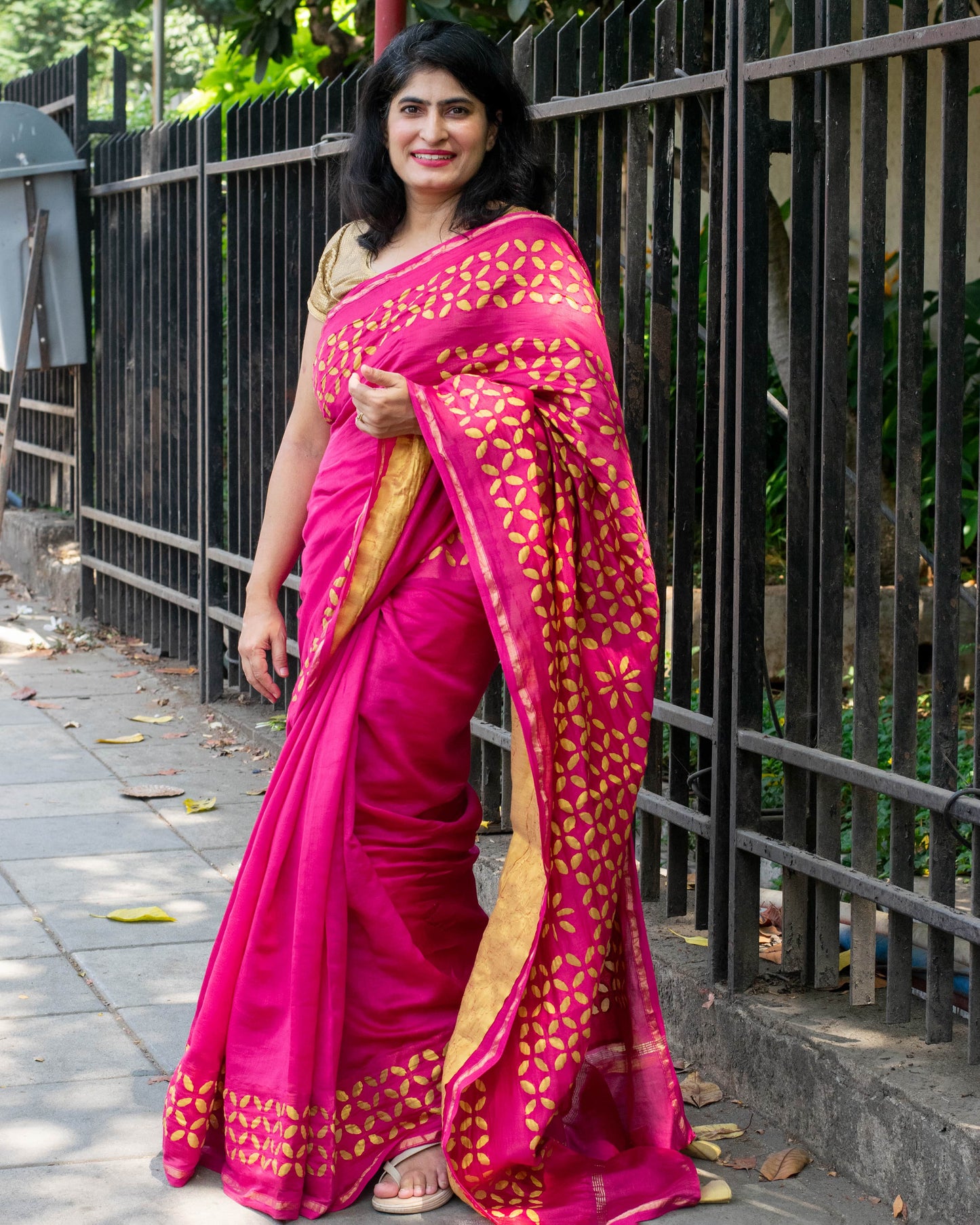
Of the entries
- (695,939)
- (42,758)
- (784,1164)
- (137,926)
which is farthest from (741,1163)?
(42,758)

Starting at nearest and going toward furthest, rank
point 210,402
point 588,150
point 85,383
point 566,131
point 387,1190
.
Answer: point 387,1190, point 588,150, point 566,131, point 210,402, point 85,383

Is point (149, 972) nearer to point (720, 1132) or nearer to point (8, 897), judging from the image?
point (8, 897)

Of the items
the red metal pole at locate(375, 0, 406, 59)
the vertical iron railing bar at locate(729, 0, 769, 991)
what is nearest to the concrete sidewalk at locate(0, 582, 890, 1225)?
the vertical iron railing bar at locate(729, 0, 769, 991)

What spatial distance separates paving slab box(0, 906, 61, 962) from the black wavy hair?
6.31 ft

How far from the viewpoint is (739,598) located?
303 centimetres

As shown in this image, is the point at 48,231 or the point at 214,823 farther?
the point at 48,231

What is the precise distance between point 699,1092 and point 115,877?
6.15 ft

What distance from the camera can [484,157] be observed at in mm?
2738

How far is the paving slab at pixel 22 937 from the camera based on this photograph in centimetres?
369

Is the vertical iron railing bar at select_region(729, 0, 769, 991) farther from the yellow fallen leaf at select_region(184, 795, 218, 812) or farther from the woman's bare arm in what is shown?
the yellow fallen leaf at select_region(184, 795, 218, 812)

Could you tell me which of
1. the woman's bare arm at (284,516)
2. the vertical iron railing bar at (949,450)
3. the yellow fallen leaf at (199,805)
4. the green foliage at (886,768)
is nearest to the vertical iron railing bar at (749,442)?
the vertical iron railing bar at (949,450)

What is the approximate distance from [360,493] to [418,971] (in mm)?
849

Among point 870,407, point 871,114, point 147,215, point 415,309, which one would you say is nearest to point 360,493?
point 415,309

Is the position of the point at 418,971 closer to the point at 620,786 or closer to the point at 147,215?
the point at 620,786
